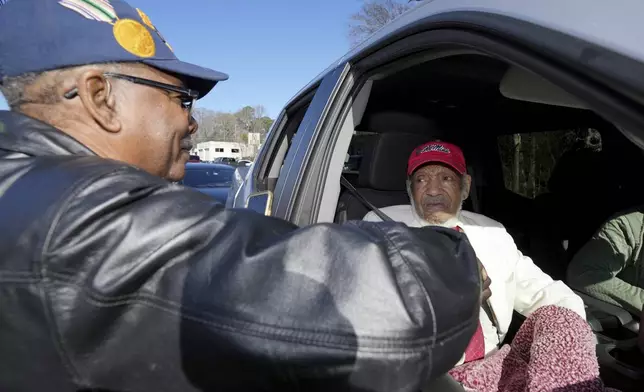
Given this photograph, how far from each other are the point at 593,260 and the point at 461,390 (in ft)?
5.33

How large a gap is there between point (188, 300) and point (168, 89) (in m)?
0.73

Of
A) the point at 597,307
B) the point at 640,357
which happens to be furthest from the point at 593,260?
the point at 640,357

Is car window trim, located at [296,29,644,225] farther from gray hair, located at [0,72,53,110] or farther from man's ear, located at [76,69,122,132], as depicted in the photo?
gray hair, located at [0,72,53,110]

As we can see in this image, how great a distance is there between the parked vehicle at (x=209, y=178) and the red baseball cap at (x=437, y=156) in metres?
6.52

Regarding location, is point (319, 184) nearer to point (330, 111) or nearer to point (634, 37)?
point (330, 111)

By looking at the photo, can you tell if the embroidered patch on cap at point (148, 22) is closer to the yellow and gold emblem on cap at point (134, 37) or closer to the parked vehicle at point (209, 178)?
the yellow and gold emblem on cap at point (134, 37)

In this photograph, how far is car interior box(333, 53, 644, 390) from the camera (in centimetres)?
277

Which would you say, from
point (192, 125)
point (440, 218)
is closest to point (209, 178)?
point (440, 218)

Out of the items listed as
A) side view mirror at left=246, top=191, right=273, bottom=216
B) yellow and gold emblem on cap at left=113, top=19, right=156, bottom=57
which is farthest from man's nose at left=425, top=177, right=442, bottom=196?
yellow and gold emblem on cap at left=113, top=19, right=156, bottom=57

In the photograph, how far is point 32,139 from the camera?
0.93m

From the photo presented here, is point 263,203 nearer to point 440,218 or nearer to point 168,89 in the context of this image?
point 440,218

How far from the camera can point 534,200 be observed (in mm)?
3492

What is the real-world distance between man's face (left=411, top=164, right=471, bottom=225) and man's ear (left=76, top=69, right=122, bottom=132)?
1.76m

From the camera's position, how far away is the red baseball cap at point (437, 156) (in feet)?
8.54
